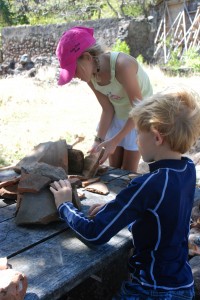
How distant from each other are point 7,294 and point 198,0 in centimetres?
1753

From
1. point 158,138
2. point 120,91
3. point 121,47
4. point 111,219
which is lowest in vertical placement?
point 121,47

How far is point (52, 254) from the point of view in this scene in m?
1.63

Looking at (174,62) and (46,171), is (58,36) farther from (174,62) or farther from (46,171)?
(46,171)

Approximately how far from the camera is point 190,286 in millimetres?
1672

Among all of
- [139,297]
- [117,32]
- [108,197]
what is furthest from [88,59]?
[117,32]

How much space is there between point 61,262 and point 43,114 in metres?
7.43

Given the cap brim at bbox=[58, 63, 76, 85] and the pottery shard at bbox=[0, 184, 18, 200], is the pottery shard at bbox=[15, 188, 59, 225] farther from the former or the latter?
the cap brim at bbox=[58, 63, 76, 85]

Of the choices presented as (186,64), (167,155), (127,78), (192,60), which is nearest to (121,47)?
(186,64)

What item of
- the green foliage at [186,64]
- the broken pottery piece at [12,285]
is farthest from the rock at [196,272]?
the green foliage at [186,64]

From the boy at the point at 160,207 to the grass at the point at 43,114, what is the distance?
12.3 ft

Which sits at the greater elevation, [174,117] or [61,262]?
[174,117]

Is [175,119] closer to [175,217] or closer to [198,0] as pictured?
[175,217]

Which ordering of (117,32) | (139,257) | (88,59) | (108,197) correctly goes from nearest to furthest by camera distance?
(139,257) < (108,197) < (88,59) < (117,32)

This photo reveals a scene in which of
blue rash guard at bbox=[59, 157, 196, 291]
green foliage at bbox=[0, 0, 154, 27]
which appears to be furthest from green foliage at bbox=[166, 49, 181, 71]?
blue rash guard at bbox=[59, 157, 196, 291]
